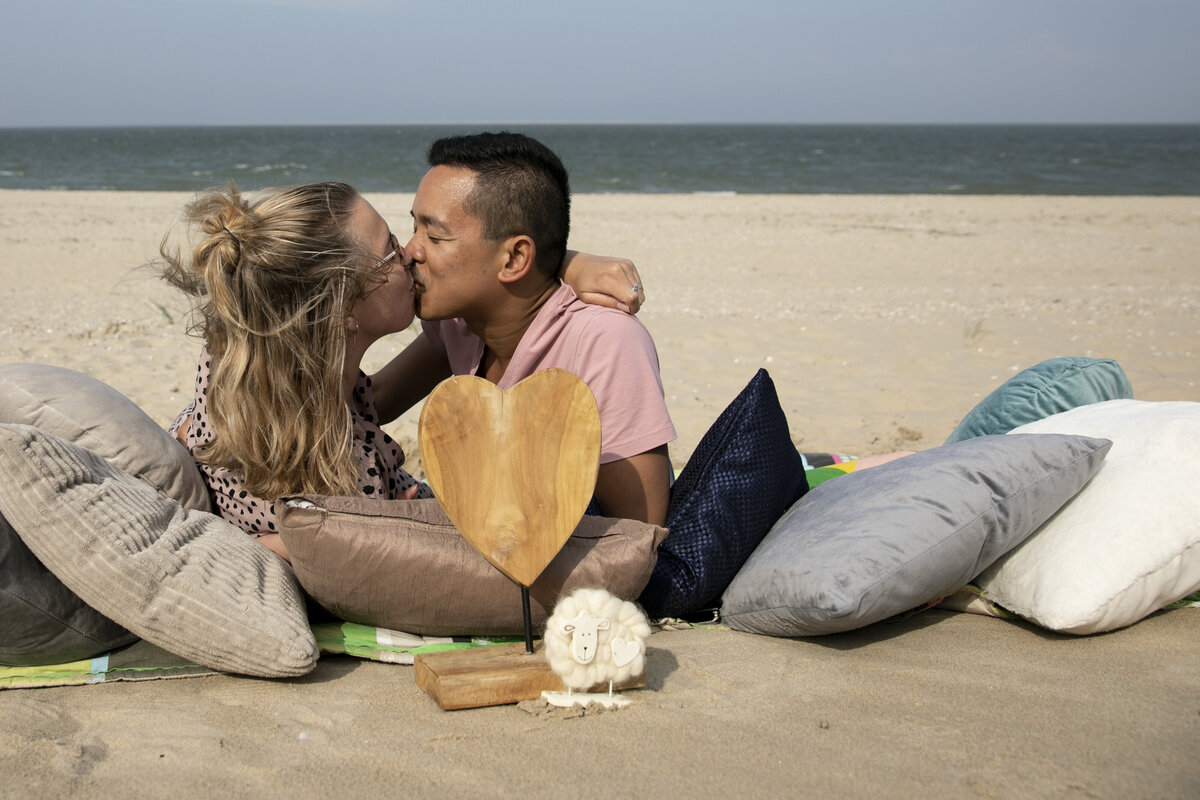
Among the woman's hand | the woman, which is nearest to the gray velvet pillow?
the woman

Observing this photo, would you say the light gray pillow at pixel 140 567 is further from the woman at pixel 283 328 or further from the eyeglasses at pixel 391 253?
the eyeglasses at pixel 391 253

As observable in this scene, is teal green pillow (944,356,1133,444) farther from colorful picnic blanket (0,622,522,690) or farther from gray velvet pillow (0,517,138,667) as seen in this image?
gray velvet pillow (0,517,138,667)

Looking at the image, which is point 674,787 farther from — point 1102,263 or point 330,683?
point 1102,263

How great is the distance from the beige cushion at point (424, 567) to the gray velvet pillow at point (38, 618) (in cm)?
48

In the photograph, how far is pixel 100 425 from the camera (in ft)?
8.41

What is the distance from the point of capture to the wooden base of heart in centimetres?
216

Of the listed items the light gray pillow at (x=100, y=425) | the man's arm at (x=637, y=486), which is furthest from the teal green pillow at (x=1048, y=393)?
the light gray pillow at (x=100, y=425)

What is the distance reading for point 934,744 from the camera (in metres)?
2.05

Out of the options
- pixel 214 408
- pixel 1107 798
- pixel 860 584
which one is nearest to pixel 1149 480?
pixel 860 584

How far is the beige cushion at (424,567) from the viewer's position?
231cm

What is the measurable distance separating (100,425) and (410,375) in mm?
1293

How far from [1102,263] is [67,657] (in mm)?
12096

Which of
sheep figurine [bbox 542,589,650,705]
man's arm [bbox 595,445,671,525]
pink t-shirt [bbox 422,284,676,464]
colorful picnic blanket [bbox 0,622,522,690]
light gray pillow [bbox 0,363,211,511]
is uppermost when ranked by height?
pink t-shirt [bbox 422,284,676,464]

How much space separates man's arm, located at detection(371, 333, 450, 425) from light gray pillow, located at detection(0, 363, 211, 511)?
1.08 m
